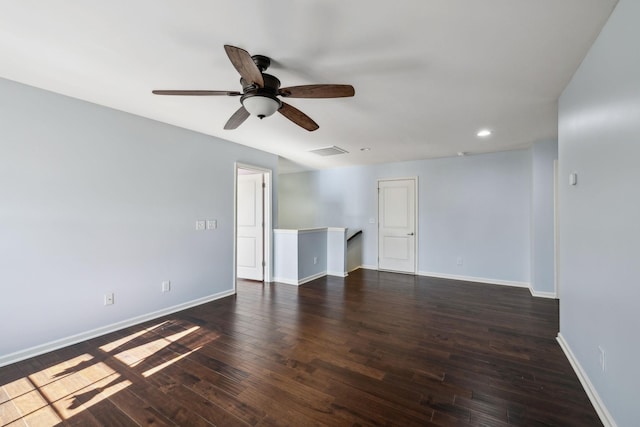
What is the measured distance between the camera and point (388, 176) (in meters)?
5.97

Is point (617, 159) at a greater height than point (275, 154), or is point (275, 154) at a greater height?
point (275, 154)

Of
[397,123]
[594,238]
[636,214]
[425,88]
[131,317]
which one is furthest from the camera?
[397,123]

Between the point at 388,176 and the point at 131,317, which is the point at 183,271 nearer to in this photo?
the point at 131,317

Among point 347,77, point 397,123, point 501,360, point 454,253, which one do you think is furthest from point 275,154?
point 501,360

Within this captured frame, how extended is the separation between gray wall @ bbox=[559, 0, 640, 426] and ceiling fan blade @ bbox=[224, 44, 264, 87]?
6.47 ft

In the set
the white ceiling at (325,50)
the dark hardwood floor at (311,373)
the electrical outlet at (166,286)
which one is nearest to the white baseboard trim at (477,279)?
the dark hardwood floor at (311,373)

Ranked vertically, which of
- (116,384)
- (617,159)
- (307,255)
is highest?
(617,159)

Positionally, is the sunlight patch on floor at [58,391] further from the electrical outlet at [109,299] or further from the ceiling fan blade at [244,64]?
the ceiling fan blade at [244,64]

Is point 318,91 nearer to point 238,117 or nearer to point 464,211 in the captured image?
point 238,117

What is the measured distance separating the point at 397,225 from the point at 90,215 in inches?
201

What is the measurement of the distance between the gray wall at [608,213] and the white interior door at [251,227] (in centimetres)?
425

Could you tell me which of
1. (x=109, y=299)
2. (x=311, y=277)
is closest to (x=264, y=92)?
(x=109, y=299)

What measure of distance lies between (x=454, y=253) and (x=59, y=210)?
582 centimetres

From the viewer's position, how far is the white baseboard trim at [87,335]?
234cm
